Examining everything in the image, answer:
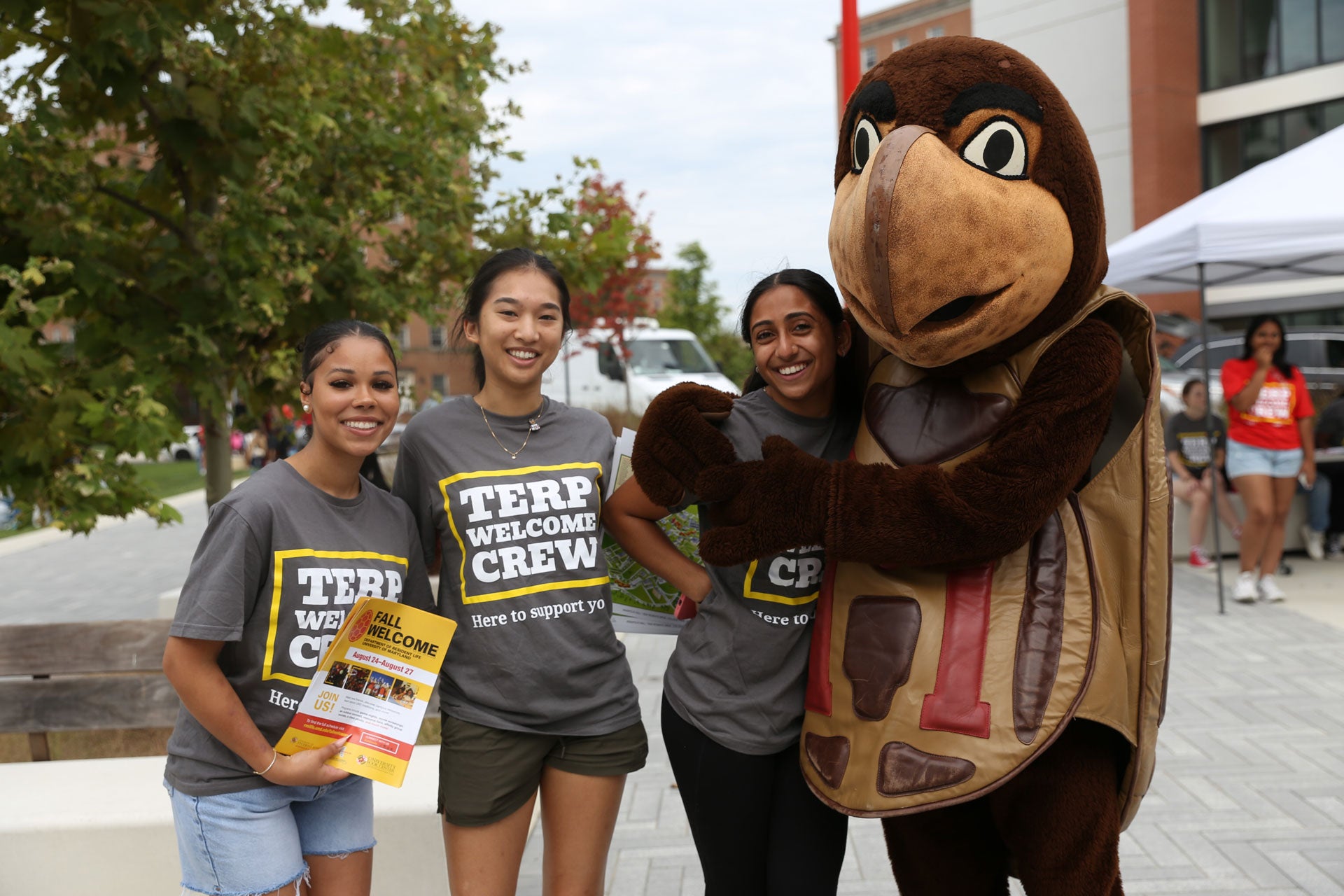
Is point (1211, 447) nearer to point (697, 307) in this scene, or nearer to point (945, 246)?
point (945, 246)

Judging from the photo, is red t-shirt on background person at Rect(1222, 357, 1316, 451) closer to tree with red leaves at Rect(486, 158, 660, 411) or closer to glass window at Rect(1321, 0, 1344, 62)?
tree with red leaves at Rect(486, 158, 660, 411)

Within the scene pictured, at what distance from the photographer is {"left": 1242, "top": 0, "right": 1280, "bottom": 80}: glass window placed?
2028cm

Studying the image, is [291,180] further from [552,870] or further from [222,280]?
[552,870]

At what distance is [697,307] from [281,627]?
86.9ft

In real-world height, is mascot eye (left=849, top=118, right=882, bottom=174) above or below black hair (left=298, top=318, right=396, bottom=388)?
above

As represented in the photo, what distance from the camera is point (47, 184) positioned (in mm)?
4207

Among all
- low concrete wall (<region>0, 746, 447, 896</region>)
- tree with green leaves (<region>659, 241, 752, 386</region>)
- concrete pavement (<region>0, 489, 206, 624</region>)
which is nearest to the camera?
low concrete wall (<region>0, 746, 447, 896</region>)

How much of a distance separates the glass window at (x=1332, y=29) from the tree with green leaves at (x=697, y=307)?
43.0ft

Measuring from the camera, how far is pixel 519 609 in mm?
2234

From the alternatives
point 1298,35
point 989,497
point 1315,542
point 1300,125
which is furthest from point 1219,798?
point 1298,35

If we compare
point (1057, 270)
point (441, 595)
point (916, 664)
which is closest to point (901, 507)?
point (916, 664)

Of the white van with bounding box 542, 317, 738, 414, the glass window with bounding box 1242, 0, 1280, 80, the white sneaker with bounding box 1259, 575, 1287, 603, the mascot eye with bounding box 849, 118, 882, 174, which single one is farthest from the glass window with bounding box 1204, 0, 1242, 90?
the mascot eye with bounding box 849, 118, 882, 174

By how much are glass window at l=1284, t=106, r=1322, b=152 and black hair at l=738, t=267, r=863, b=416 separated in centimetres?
2146

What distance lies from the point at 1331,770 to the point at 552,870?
3347 millimetres
